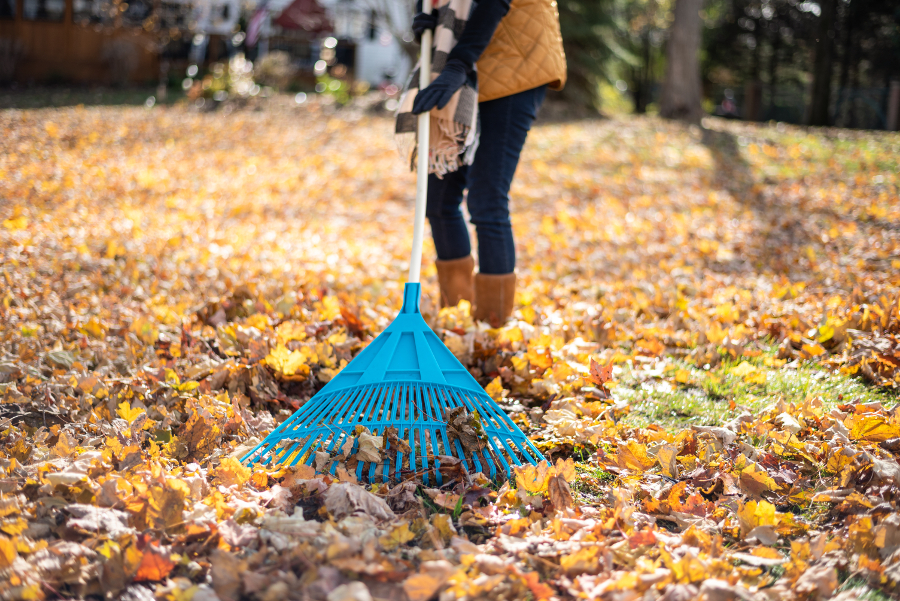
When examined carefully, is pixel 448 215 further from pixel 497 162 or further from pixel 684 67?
pixel 684 67

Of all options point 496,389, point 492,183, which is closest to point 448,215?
point 492,183

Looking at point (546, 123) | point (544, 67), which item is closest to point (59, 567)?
point (544, 67)

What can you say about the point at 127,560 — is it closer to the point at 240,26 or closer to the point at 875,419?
the point at 875,419

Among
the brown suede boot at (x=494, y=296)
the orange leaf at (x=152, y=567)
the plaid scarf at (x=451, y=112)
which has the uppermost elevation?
the plaid scarf at (x=451, y=112)

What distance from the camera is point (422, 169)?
2.11 metres

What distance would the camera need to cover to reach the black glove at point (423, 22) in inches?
91.7

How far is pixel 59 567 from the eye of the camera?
127 cm

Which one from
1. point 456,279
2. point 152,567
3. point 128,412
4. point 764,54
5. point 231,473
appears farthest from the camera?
point 764,54

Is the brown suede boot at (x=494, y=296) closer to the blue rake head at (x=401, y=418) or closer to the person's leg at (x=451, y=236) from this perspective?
the person's leg at (x=451, y=236)

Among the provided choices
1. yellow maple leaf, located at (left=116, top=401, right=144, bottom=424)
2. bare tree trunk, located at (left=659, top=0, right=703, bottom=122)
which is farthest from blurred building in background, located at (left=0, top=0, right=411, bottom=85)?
yellow maple leaf, located at (left=116, top=401, right=144, bottom=424)

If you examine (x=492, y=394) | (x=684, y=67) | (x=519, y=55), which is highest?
(x=684, y=67)

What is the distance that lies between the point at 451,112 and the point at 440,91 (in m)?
0.12

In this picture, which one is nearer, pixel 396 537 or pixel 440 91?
pixel 396 537

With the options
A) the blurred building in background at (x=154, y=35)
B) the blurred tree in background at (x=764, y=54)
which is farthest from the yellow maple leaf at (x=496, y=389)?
the blurred building in background at (x=154, y=35)
